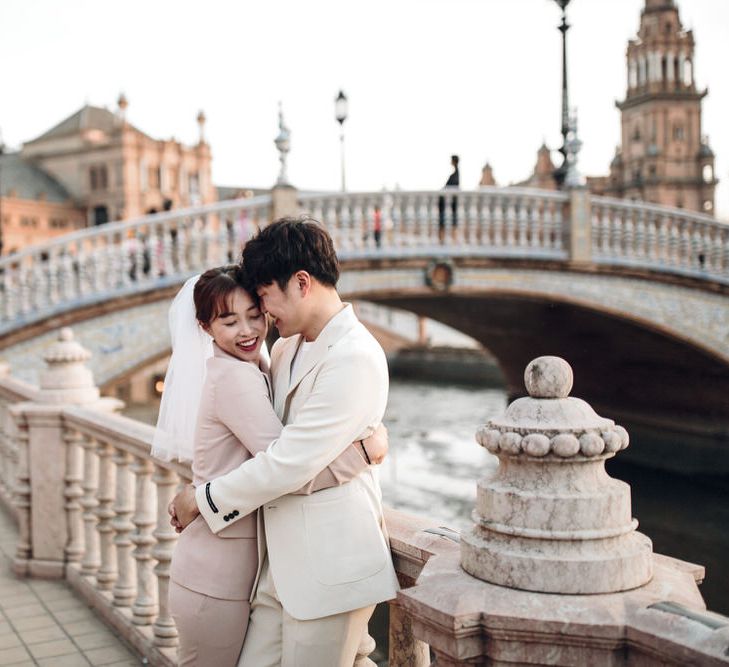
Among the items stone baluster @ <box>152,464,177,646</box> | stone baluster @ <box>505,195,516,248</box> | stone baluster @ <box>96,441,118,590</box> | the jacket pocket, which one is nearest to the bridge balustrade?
the jacket pocket

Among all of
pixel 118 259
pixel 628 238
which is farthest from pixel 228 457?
pixel 628 238

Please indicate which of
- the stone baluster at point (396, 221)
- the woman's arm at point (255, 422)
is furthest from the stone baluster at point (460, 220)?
the woman's arm at point (255, 422)

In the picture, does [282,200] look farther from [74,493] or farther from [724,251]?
[724,251]

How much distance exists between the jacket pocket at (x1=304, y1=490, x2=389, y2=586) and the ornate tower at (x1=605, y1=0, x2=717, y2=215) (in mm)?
58609

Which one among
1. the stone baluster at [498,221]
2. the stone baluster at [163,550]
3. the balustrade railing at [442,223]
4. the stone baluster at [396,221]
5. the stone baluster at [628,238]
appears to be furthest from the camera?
the stone baluster at [628,238]

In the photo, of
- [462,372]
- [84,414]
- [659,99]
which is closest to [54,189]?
[462,372]

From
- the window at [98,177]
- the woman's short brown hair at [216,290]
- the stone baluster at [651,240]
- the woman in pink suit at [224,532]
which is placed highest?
the window at [98,177]

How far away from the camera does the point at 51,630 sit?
13.0 ft

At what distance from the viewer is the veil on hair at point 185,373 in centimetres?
240

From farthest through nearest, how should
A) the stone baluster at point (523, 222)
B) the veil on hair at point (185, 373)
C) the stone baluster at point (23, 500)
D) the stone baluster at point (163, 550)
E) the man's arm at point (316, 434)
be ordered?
the stone baluster at point (523, 222) → the stone baluster at point (23, 500) → the stone baluster at point (163, 550) → the veil on hair at point (185, 373) → the man's arm at point (316, 434)

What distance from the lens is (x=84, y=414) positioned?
14.4ft

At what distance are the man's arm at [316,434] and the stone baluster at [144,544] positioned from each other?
1.80 metres

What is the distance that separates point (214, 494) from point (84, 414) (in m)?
2.61

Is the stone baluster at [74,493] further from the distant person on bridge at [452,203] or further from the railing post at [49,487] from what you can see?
the distant person on bridge at [452,203]
